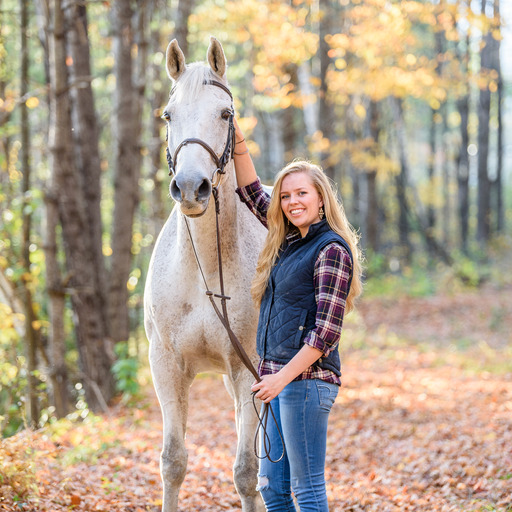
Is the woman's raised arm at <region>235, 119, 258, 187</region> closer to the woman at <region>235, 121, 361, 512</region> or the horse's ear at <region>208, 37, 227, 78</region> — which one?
the horse's ear at <region>208, 37, 227, 78</region>

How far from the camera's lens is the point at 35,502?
12.2 feet

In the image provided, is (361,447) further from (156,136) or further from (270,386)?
(156,136)

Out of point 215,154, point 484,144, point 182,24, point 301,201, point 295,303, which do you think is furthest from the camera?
point 484,144

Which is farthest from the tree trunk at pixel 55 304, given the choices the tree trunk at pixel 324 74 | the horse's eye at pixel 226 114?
the tree trunk at pixel 324 74

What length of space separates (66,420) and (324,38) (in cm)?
996

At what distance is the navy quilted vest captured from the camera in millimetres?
2705

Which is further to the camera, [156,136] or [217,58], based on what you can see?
[156,136]

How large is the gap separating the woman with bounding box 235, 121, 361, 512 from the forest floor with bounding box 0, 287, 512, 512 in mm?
1811

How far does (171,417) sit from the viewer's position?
352cm

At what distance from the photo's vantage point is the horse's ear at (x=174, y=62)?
3.27 meters

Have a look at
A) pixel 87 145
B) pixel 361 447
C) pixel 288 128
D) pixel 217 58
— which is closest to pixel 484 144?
pixel 288 128

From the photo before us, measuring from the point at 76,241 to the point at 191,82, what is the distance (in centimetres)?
509

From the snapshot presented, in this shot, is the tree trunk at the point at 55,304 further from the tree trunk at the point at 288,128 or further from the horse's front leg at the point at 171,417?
the tree trunk at the point at 288,128

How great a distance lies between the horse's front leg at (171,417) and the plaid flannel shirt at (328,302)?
37.9 inches
